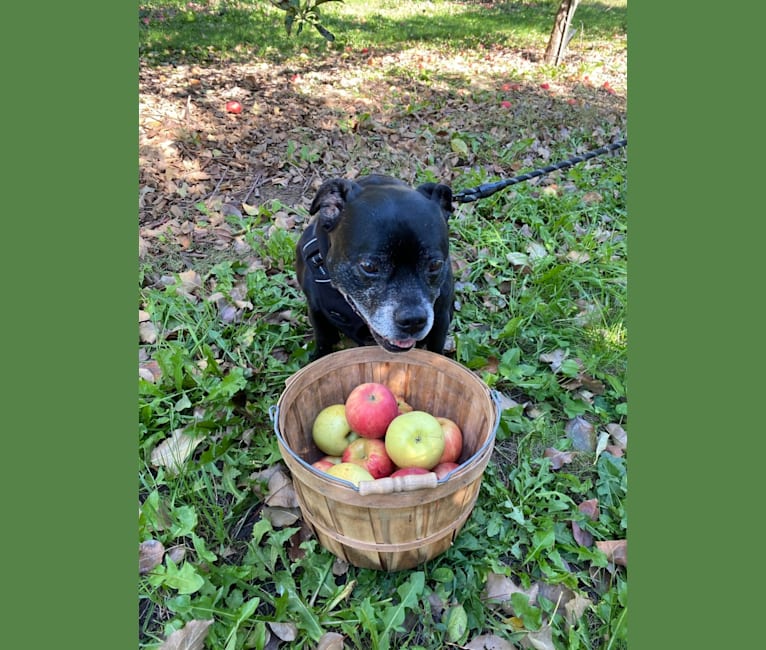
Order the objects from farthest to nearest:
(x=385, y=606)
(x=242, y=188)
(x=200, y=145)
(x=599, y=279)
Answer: (x=200, y=145)
(x=242, y=188)
(x=599, y=279)
(x=385, y=606)

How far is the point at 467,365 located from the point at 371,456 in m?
1.09

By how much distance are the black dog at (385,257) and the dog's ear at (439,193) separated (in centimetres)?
→ 1

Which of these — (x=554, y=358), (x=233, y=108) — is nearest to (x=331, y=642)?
(x=554, y=358)

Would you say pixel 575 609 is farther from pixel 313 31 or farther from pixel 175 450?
pixel 313 31

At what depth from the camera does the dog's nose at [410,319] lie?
248 cm

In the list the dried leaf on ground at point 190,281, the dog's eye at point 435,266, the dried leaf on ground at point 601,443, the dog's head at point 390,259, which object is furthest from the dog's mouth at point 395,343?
the dried leaf on ground at point 190,281

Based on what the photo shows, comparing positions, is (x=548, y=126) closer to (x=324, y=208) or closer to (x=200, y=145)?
(x=200, y=145)

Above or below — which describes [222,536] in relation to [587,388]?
below

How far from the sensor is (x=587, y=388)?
331cm

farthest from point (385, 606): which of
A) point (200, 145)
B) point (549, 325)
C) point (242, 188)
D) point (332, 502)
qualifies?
point (200, 145)

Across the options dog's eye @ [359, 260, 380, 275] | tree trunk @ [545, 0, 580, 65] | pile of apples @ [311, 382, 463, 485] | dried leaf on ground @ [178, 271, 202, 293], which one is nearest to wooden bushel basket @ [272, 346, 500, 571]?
pile of apples @ [311, 382, 463, 485]

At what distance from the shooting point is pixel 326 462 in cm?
256

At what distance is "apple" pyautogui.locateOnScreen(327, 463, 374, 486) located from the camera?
229cm

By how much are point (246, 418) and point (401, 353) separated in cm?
99
